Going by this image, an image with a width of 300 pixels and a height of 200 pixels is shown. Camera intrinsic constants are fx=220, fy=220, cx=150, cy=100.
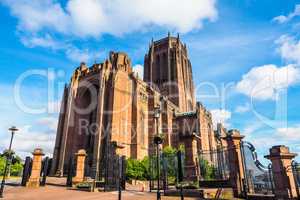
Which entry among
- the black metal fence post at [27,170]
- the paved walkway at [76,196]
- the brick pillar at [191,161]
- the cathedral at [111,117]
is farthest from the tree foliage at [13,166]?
the brick pillar at [191,161]

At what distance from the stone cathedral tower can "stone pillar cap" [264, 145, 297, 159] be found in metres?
47.7

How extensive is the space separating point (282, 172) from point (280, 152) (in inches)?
36.2

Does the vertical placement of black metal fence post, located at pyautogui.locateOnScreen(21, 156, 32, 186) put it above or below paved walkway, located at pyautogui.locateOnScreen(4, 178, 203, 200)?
above

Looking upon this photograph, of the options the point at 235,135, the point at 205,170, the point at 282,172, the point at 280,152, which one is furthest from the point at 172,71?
the point at 282,172

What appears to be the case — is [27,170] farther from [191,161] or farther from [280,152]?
[280,152]

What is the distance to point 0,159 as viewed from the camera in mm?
58594

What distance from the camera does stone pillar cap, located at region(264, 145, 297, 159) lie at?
10461 millimetres

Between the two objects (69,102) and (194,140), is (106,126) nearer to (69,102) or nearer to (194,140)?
(69,102)

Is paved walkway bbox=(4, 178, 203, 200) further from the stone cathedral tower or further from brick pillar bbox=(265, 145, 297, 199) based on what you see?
the stone cathedral tower

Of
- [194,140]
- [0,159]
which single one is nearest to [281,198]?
[194,140]

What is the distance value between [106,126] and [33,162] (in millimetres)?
15727

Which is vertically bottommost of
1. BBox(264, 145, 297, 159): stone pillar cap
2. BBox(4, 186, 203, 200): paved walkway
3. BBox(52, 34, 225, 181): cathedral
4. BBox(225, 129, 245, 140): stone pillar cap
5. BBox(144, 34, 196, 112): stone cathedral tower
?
BBox(4, 186, 203, 200): paved walkway

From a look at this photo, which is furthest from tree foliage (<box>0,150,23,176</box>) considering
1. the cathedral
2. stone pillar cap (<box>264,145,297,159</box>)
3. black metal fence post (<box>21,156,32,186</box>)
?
stone pillar cap (<box>264,145,297,159</box>)

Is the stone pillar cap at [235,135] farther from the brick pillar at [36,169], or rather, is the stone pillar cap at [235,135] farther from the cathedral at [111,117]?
the cathedral at [111,117]
